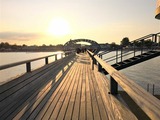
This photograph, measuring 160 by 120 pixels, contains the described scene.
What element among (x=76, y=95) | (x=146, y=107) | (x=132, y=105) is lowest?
(x=132, y=105)

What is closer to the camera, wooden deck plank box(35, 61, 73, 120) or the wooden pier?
the wooden pier

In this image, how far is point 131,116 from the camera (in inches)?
121

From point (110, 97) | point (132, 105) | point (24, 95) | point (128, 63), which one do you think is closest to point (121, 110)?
point (110, 97)

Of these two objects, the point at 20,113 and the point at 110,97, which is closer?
the point at 20,113

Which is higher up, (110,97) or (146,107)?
(146,107)

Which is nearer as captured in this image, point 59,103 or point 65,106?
point 65,106

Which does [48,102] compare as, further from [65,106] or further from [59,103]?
[65,106]

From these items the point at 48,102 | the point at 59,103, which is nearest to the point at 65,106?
the point at 59,103

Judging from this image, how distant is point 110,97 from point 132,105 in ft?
37.8

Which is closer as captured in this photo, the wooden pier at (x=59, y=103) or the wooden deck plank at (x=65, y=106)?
the wooden pier at (x=59, y=103)

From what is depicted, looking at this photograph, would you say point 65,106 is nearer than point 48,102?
Yes

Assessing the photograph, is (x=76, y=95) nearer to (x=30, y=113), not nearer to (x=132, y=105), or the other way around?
(x=30, y=113)

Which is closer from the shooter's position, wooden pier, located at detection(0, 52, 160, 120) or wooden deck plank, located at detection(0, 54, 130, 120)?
wooden pier, located at detection(0, 52, 160, 120)

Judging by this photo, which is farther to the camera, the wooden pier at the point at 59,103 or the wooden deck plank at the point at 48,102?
the wooden deck plank at the point at 48,102
